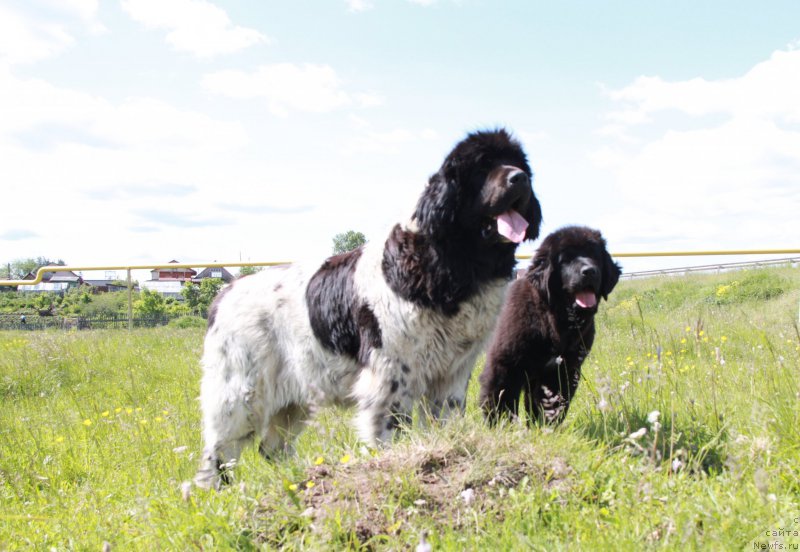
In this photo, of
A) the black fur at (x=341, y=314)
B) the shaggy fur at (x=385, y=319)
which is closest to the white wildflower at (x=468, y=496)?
the shaggy fur at (x=385, y=319)

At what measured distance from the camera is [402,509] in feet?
8.33

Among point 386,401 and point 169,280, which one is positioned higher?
point 169,280

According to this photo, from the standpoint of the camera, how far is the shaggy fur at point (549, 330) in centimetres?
465

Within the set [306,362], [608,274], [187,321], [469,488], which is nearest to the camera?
[469,488]

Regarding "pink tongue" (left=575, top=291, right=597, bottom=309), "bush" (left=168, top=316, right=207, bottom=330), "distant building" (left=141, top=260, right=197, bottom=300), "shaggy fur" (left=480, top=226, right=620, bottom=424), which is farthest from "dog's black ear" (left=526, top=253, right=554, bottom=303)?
"bush" (left=168, top=316, right=207, bottom=330)

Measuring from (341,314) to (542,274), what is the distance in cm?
180

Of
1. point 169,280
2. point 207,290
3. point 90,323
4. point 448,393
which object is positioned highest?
point 169,280

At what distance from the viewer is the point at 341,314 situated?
376 centimetres

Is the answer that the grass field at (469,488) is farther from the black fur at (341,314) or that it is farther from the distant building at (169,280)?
the distant building at (169,280)

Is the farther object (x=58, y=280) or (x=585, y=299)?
(x=58, y=280)

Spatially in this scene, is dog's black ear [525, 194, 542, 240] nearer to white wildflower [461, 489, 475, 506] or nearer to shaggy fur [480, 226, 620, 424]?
shaggy fur [480, 226, 620, 424]

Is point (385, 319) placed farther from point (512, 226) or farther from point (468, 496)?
point (468, 496)

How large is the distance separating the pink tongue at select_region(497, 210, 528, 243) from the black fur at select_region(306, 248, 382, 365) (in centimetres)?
89

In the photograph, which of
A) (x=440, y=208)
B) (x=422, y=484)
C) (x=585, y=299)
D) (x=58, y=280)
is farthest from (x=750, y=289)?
(x=58, y=280)
